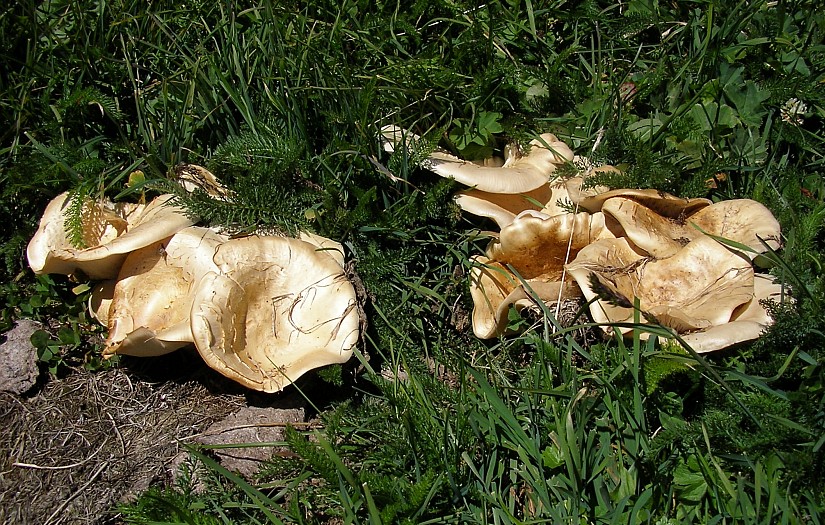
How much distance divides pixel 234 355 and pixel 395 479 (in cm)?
93

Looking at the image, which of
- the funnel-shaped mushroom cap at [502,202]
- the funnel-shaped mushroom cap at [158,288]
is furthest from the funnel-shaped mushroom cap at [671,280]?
the funnel-shaped mushroom cap at [158,288]

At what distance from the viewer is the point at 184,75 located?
4.25 metres

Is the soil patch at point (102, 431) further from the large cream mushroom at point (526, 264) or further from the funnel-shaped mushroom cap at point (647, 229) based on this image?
the funnel-shaped mushroom cap at point (647, 229)

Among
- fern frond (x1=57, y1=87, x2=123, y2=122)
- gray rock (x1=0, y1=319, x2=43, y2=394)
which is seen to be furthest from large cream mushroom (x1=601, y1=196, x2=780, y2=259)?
gray rock (x1=0, y1=319, x2=43, y2=394)

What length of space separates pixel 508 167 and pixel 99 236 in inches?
85.6

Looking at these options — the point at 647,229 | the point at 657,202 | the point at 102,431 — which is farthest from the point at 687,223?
the point at 102,431

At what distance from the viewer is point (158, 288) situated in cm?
346

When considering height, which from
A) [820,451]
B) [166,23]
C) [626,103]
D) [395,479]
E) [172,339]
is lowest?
[395,479]

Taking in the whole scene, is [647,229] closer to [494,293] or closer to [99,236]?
[494,293]

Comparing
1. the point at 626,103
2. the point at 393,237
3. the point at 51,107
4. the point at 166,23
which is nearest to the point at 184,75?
the point at 166,23

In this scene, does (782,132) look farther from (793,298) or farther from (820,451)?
(820,451)

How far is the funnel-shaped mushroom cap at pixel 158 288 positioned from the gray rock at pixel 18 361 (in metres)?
0.42

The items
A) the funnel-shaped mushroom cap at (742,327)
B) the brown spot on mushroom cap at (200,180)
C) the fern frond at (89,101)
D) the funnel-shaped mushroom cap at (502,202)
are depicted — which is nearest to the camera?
the funnel-shaped mushroom cap at (742,327)

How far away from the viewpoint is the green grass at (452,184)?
3.02 meters
